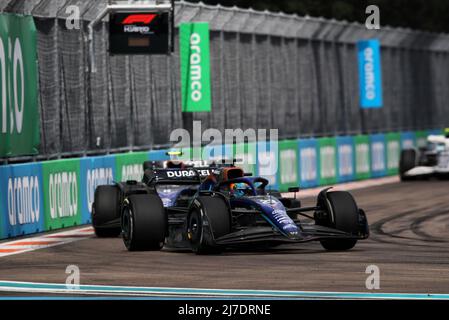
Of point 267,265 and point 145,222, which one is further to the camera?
point 145,222

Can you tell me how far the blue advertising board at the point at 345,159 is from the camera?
36219 millimetres

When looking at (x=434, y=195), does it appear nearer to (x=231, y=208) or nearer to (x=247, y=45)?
(x=247, y=45)

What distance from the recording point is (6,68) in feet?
68.7

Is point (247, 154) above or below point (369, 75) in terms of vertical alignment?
below

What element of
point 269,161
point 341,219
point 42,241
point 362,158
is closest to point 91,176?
point 42,241

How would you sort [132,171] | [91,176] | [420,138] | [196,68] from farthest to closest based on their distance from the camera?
[420,138]
[196,68]
[132,171]
[91,176]

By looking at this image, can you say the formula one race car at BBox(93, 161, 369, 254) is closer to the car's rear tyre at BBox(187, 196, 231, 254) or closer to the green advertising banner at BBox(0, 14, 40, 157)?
the car's rear tyre at BBox(187, 196, 231, 254)

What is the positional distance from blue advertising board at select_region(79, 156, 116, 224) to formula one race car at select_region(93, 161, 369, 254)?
5.13 meters

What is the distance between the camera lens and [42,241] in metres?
19.8

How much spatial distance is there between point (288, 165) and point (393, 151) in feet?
29.0

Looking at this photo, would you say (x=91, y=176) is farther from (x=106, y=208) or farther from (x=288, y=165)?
(x=288, y=165)
